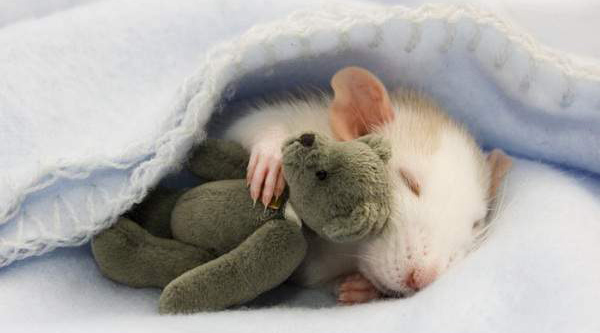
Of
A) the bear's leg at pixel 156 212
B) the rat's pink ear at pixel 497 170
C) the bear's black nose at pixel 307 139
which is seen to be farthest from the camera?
the rat's pink ear at pixel 497 170

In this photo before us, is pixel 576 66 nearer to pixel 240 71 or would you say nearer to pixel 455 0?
pixel 455 0

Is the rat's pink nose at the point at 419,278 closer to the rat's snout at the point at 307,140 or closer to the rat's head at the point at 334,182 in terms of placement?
the rat's head at the point at 334,182

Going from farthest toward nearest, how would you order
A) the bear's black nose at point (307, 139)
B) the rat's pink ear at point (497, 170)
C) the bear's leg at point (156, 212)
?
the rat's pink ear at point (497, 170) → the bear's leg at point (156, 212) → the bear's black nose at point (307, 139)

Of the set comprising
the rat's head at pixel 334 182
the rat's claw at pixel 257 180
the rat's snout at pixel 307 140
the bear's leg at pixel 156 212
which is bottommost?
the bear's leg at pixel 156 212

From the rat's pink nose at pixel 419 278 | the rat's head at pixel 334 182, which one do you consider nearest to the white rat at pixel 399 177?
the rat's pink nose at pixel 419 278

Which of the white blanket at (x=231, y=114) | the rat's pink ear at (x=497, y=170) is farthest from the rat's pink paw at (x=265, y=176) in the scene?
the rat's pink ear at (x=497, y=170)

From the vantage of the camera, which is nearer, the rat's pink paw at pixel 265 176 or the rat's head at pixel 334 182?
the rat's head at pixel 334 182

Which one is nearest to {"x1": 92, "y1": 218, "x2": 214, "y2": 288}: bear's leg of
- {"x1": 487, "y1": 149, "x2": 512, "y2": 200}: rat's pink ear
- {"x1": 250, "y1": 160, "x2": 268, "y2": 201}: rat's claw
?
{"x1": 250, "y1": 160, "x2": 268, "y2": 201}: rat's claw

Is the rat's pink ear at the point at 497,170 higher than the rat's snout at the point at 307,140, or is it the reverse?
the rat's snout at the point at 307,140
